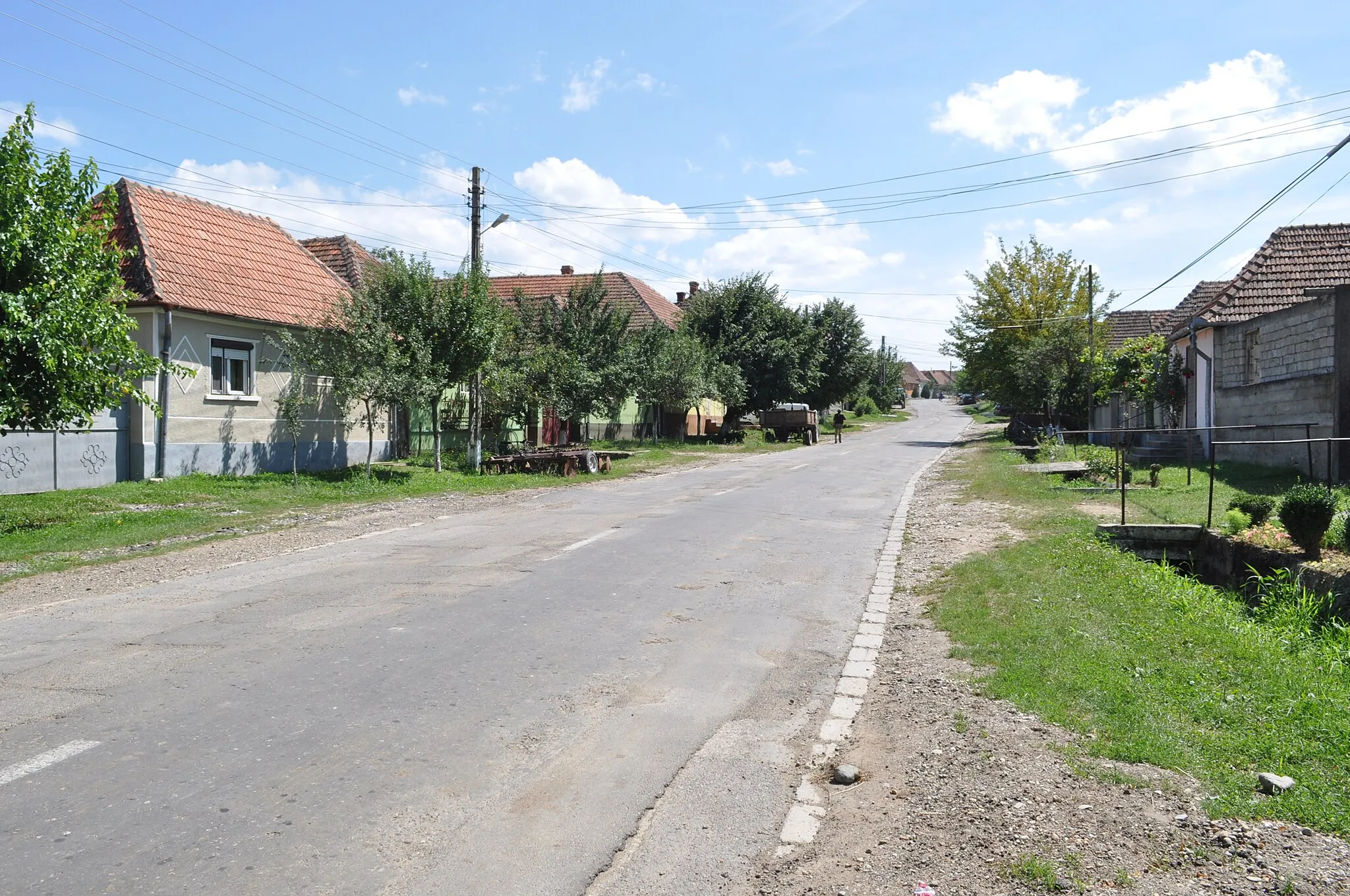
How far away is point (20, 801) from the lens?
4.34 m

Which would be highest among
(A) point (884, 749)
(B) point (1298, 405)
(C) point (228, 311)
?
(C) point (228, 311)

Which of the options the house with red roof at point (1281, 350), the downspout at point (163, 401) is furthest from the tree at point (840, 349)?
the downspout at point (163, 401)

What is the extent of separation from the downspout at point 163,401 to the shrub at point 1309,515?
18.7 m

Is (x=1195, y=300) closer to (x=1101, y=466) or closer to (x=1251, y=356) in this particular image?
(x=1251, y=356)

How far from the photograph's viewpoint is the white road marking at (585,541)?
11844mm

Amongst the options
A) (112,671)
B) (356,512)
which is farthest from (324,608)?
(356,512)

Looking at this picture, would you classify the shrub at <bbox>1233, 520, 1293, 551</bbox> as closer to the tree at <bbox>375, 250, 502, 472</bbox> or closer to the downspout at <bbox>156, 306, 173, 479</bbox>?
the tree at <bbox>375, 250, 502, 472</bbox>

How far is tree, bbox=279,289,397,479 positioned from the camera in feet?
67.1

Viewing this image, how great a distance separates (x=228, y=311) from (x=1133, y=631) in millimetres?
18736

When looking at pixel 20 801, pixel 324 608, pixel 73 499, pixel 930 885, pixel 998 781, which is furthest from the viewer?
pixel 73 499

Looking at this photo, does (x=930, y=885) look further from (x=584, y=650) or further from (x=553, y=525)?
(x=553, y=525)

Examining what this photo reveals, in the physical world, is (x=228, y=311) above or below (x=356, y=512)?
above

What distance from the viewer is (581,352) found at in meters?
30.6

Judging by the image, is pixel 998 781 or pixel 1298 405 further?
pixel 1298 405
